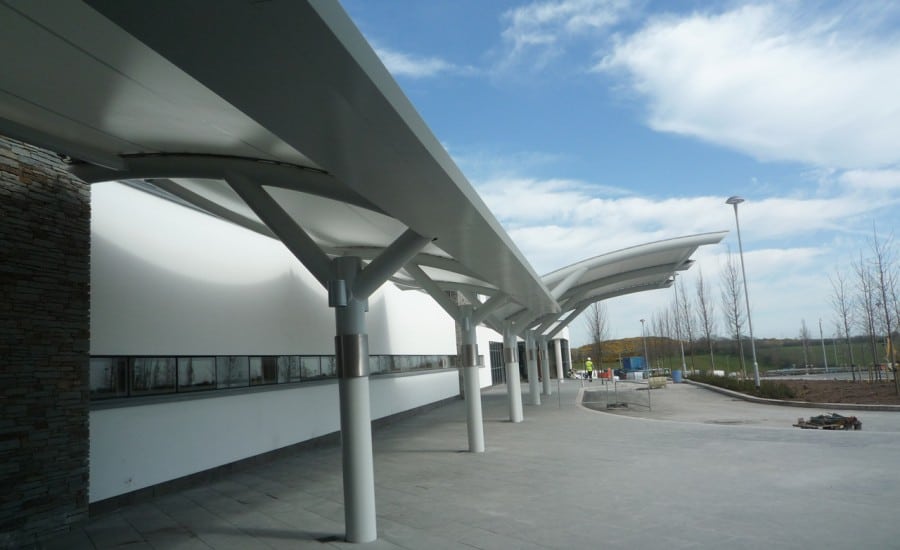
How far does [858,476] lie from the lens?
29.1ft

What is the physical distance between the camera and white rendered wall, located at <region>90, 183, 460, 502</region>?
9.26 m

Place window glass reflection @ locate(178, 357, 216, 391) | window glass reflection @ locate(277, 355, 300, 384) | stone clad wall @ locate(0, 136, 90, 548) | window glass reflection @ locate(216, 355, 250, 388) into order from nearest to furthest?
stone clad wall @ locate(0, 136, 90, 548) < window glass reflection @ locate(178, 357, 216, 391) < window glass reflection @ locate(216, 355, 250, 388) < window glass reflection @ locate(277, 355, 300, 384)

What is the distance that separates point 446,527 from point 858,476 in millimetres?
6323

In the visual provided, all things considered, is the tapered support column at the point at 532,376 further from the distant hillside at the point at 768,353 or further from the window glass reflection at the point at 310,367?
the distant hillside at the point at 768,353

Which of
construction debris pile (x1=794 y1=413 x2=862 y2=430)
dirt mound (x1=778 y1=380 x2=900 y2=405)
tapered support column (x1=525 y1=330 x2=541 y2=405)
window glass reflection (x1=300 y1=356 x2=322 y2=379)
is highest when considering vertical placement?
window glass reflection (x1=300 y1=356 x2=322 y2=379)

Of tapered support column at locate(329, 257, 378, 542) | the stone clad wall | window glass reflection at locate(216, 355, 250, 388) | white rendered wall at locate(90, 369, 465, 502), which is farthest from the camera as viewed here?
window glass reflection at locate(216, 355, 250, 388)

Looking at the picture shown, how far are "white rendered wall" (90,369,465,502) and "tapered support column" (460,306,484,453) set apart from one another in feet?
5.85

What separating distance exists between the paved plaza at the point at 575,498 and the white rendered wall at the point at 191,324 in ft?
2.26

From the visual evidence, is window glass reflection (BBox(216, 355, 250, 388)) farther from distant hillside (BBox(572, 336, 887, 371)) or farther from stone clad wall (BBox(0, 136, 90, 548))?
distant hillside (BBox(572, 336, 887, 371))

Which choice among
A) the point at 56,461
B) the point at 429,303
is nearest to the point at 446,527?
the point at 56,461

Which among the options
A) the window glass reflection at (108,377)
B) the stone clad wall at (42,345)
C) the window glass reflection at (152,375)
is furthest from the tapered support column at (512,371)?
the stone clad wall at (42,345)

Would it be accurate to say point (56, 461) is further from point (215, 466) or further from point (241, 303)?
point (241, 303)

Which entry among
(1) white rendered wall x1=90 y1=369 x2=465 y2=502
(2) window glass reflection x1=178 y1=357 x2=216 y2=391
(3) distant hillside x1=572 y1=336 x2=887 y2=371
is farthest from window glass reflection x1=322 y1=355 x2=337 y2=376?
(3) distant hillside x1=572 y1=336 x2=887 y2=371

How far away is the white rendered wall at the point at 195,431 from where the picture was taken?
885 centimetres
